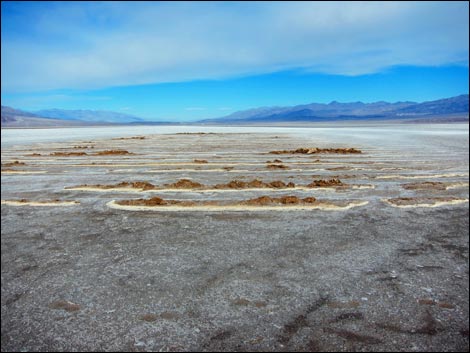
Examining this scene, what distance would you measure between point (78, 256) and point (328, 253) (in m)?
3.60

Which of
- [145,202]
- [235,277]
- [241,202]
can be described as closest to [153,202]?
[145,202]

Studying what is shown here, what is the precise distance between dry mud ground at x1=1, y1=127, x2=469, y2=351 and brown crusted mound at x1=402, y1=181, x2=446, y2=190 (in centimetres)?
121

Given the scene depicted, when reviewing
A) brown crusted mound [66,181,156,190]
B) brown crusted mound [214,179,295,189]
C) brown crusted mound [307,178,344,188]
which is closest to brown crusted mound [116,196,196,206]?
brown crusted mound [66,181,156,190]

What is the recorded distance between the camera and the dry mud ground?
3564mm

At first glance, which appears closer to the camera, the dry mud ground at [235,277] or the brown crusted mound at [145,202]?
the dry mud ground at [235,277]

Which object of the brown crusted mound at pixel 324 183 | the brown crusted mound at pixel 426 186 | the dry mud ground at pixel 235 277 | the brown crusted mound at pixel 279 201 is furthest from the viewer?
the brown crusted mound at pixel 324 183

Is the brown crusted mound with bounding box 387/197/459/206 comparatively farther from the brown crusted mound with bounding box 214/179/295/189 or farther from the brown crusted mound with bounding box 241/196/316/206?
the brown crusted mound with bounding box 214/179/295/189

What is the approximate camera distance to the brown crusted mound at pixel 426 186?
10.5 meters

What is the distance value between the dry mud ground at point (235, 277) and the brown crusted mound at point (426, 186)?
1.21 meters

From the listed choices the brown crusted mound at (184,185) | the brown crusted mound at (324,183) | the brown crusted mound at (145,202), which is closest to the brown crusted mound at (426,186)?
the brown crusted mound at (324,183)

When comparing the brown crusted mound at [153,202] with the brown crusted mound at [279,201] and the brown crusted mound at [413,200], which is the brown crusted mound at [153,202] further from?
the brown crusted mound at [413,200]

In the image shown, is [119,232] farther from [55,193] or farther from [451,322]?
[451,322]

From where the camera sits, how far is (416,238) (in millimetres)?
6277

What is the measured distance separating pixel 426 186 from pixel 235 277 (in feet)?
26.2
